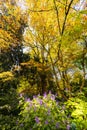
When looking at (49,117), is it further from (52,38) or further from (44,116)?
(52,38)

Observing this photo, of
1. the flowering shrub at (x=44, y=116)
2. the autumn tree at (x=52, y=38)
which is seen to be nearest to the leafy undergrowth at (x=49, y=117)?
the flowering shrub at (x=44, y=116)

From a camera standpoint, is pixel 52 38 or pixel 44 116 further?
pixel 52 38

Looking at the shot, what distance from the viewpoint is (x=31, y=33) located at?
416 inches

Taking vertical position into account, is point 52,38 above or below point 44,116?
above

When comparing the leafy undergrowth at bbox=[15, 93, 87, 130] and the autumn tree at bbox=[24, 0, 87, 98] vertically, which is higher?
the autumn tree at bbox=[24, 0, 87, 98]

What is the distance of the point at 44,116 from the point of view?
5348 mm

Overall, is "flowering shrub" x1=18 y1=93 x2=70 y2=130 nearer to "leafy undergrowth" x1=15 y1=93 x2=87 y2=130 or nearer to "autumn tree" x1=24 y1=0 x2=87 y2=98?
"leafy undergrowth" x1=15 y1=93 x2=87 y2=130

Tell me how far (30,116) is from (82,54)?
3.09 metres

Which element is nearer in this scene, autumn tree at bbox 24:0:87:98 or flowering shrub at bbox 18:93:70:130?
flowering shrub at bbox 18:93:70:130

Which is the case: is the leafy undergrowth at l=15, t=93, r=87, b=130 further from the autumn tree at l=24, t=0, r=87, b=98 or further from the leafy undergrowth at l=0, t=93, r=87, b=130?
the autumn tree at l=24, t=0, r=87, b=98

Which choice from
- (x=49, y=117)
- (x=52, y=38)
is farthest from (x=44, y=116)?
(x=52, y=38)

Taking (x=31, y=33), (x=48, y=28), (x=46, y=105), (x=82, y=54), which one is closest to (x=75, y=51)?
(x=82, y=54)

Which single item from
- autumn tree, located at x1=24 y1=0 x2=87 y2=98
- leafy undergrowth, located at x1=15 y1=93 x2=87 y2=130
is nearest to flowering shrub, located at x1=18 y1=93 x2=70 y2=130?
leafy undergrowth, located at x1=15 y1=93 x2=87 y2=130

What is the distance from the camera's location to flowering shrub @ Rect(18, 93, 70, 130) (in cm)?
521
